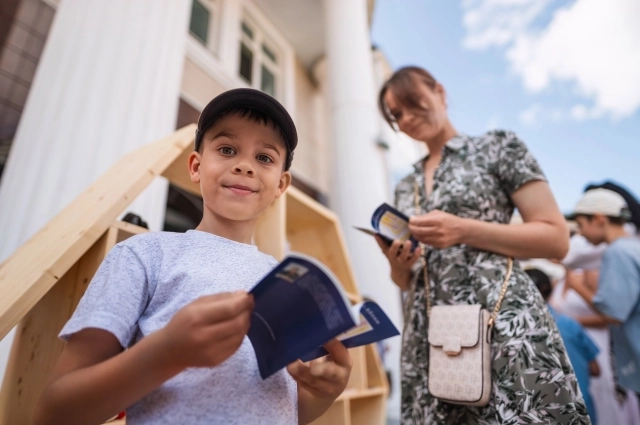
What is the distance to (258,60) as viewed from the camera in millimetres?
4484

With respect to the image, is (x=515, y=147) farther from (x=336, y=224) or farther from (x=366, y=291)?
(x=366, y=291)

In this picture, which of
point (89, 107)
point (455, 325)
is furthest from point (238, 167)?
point (89, 107)

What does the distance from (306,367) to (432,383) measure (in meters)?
0.41

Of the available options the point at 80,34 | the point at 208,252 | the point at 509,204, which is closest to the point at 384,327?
the point at 208,252

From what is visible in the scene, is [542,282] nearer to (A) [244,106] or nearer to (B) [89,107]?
(A) [244,106]

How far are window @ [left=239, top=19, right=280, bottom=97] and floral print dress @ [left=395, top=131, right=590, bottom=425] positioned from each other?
3628 millimetres

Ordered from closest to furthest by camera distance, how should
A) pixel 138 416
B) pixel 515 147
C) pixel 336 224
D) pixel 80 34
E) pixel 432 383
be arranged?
pixel 138 416, pixel 432 383, pixel 515 147, pixel 80 34, pixel 336 224

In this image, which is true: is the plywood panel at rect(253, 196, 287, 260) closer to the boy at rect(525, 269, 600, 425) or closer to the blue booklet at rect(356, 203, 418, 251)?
→ the blue booklet at rect(356, 203, 418, 251)

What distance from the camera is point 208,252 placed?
0.61 metres

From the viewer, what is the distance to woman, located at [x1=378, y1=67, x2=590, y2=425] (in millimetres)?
718

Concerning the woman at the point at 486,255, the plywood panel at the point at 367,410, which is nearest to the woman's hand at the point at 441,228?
the woman at the point at 486,255

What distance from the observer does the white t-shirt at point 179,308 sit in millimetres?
462

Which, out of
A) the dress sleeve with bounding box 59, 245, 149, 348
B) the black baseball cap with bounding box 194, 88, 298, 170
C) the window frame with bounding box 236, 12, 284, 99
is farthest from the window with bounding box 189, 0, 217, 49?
the dress sleeve with bounding box 59, 245, 149, 348

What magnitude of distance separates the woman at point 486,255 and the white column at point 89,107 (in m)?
1.13
